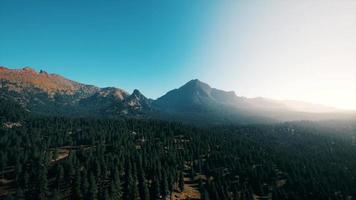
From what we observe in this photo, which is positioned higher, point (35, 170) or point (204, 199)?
point (35, 170)

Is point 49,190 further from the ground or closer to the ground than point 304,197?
further from the ground

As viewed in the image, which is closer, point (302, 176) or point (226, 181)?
point (226, 181)

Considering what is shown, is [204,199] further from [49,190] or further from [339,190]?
[339,190]

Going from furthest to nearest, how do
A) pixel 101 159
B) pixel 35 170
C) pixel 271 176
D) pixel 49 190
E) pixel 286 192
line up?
1. pixel 271 176
2. pixel 101 159
3. pixel 286 192
4. pixel 35 170
5. pixel 49 190

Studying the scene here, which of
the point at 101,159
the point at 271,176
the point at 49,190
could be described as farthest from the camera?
the point at 271,176

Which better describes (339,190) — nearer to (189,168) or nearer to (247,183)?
(247,183)

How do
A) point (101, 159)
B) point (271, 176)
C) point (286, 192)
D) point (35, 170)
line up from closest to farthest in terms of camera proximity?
point (35, 170)
point (286, 192)
point (101, 159)
point (271, 176)

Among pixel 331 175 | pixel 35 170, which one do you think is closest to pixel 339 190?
pixel 331 175

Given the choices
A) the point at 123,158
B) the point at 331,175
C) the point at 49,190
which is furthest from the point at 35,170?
the point at 331,175

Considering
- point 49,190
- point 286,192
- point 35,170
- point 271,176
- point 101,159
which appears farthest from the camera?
point 271,176
